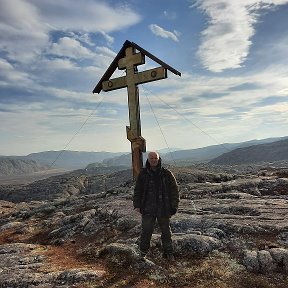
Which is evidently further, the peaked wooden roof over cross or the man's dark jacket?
the peaked wooden roof over cross

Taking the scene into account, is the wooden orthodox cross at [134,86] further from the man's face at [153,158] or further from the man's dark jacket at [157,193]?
the man's face at [153,158]

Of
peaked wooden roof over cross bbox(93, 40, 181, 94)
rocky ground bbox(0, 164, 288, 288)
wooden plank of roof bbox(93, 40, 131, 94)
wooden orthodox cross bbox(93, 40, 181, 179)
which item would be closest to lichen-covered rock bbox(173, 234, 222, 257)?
rocky ground bbox(0, 164, 288, 288)

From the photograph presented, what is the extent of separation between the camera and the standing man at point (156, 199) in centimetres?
1120

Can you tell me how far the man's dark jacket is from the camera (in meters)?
11.2

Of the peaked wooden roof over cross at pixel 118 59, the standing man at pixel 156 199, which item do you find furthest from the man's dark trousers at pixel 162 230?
the peaked wooden roof over cross at pixel 118 59

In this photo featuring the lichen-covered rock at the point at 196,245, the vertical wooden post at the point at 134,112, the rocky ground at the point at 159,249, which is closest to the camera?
the rocky ground at the point at 159,249

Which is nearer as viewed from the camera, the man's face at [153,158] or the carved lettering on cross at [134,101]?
the man's face at [153,158]

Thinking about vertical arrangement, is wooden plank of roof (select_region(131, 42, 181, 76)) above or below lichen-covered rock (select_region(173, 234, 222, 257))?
above

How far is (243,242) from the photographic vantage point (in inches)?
477

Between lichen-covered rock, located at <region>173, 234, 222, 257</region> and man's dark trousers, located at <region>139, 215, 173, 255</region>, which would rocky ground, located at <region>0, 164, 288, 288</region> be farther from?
man's dark trousers, located at <region>139, 215, 173, 255</region>

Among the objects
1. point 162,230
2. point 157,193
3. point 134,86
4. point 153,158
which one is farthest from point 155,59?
point 162,230

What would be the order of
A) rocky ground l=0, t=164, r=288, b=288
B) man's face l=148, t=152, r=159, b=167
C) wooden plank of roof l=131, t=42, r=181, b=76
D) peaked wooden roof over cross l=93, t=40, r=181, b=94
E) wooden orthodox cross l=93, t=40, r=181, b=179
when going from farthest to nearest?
wooden orthodox cross l=93, t=40, r=181, b=179
peaked wooden roof over cross l=93, t=40, r=181, b=94
wooden plank of roof l=131, t=42, r=181, b=76
man's face l=148, t=152, r=159, b=167
rocky ground l=0, t=164, r=288, b=288

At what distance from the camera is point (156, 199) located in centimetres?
1122

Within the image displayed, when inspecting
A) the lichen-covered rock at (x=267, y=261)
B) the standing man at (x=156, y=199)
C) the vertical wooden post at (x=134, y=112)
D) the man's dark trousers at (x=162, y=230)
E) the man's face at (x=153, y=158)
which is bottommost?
the lichen-covered rock at (x=267, y=261)
